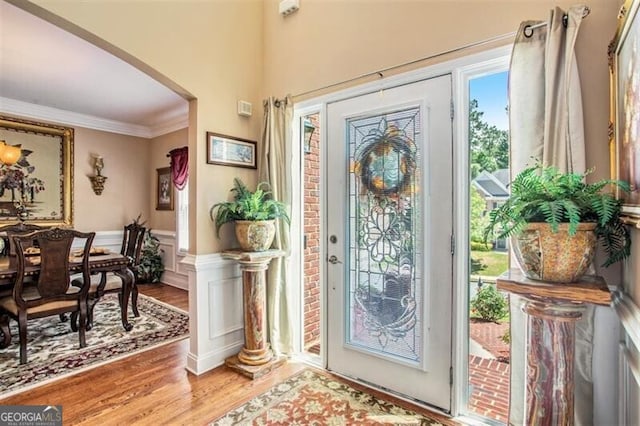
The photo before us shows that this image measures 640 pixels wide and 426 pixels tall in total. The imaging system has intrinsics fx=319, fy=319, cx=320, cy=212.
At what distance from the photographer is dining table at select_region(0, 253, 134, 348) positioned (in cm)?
276

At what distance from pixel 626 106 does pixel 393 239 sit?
1.37 metres

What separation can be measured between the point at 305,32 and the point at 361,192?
1.50 m

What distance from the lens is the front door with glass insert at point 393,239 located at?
207cm

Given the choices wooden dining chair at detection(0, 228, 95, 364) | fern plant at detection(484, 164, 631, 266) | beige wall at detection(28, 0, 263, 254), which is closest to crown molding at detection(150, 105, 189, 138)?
beige wall at detection(28, 0, 263, 254)

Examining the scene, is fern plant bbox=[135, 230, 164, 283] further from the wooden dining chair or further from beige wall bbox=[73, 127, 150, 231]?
the wooden dining chair

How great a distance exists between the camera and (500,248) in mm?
2127

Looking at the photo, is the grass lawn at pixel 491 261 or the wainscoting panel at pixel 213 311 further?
the wainscoting panel at pixel 213 311

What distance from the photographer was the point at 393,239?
2.28 metres

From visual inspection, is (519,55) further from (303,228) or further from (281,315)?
(281,315)

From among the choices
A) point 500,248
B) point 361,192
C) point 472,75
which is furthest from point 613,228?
point 361,192

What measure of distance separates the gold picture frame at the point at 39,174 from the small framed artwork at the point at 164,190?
1257 millimetres

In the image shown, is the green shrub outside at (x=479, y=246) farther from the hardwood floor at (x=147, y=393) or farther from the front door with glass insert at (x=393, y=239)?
the hardwood floor at (x=147, y=393)

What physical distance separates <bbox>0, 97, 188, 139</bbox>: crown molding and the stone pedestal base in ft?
12.7

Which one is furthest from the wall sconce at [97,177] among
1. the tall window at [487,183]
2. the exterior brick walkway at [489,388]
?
the exterior brick walkway at [489,388]
